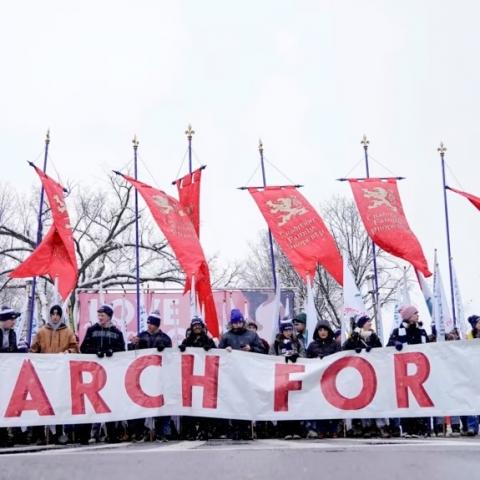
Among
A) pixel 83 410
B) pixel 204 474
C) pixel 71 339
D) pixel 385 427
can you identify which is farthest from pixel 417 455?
pixel 71 339

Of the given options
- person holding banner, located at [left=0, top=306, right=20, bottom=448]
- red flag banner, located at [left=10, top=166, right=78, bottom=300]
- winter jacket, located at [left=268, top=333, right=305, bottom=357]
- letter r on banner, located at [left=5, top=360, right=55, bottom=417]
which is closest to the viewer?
letter r on banner, located at [left=5, top=360, right=55, bottom=417]

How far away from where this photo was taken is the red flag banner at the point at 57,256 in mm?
14016

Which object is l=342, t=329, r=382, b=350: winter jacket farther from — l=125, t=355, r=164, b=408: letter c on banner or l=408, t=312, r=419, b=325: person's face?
l=125, t=355, r=164, b=408: letter c on banner

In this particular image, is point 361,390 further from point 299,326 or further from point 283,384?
A: point 299,326

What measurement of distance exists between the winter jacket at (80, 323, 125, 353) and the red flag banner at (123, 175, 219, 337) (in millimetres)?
2840

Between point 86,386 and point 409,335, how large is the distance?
15.7 feet

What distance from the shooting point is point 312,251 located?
15289mm

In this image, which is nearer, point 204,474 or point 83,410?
point 204,474

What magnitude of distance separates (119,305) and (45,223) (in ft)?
45.7

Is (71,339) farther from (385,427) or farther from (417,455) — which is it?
(417,455)

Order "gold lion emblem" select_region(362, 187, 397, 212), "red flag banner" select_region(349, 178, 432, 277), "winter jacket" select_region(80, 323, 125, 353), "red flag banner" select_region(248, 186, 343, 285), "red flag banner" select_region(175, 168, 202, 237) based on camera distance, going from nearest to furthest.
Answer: "winter jacket" select_region(80, 323, 125, 353) → "red flag banner" select_region(349, 178, 432, 277) → "red flag banner" select_region(248, 186, 343, 285) → "gold lion emblem" select_region(362, 187, 397, 212) → "red flag banner" select_region(175, 168, 202, 237)

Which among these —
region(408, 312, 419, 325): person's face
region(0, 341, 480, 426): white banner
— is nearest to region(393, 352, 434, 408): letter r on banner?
region(0, 341, 480, 426): white banner

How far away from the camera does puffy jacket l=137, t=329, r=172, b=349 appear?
11.4 meters

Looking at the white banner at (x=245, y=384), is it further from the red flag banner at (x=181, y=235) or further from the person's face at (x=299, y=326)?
the red flag banner at (x=181, y=235)
